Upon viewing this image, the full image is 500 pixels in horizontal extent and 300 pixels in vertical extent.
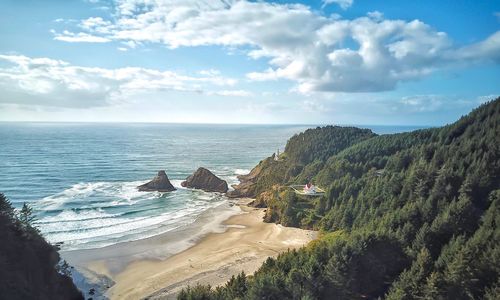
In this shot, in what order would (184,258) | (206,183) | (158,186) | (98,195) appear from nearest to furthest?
(184,258) → (98,195) → (158,186) → (206,183)

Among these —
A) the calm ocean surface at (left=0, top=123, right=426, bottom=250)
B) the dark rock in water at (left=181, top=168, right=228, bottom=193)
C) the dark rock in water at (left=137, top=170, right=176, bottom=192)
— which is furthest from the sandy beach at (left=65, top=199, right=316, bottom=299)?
the dark rock in water at (left=181, top=168, right=228, bottom=193)

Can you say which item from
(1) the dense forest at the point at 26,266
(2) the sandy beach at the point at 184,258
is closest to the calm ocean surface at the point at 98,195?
(2) the sandy beach at the point at 184,258

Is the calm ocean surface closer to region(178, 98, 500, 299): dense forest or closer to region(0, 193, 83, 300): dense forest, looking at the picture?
region(0, 193, 83, 300): dense forest

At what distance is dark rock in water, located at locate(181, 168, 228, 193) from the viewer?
308ft

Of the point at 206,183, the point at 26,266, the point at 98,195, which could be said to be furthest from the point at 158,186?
the point at 26,266

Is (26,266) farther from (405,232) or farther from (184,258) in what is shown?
(405,232)

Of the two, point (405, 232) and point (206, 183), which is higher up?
point (405, 232)

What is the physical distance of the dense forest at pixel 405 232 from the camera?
1211 inches

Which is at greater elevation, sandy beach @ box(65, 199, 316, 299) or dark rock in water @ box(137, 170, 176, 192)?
dark rock in water @ box(137, 170, 176, 192)

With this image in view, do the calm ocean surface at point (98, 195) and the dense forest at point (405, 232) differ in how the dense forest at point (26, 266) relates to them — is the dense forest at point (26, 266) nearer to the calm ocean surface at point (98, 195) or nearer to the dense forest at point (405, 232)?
the dense forest at point (405, 232)

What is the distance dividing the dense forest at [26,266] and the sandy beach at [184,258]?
6076 millimetres

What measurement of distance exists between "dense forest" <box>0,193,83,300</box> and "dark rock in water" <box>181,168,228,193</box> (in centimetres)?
5568

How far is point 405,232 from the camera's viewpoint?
126 ft

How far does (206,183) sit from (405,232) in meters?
63.5
